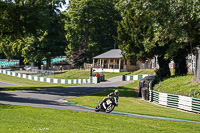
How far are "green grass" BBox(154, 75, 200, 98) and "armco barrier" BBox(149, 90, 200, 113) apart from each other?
3.59ft

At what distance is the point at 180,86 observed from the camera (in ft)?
85.2

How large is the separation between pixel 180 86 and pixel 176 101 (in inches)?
130

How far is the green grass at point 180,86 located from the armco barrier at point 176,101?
1095 mm

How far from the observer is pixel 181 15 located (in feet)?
68.7

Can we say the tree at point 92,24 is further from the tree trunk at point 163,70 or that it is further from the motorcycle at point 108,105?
the motorcycle at point 108,105

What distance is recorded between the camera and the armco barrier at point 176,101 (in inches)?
829

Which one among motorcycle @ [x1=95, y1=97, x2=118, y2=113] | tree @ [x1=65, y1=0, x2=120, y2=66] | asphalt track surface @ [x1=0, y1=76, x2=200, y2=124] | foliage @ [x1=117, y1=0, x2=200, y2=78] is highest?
tree @ [x1=65, y1=0, x2=120, y2=66]

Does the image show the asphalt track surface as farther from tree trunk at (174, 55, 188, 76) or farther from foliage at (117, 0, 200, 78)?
tree trunk at (174, 55, 188, 76)

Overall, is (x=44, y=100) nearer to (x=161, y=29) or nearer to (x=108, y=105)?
(x=108, y=105)

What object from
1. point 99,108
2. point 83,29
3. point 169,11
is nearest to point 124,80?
point 169,11

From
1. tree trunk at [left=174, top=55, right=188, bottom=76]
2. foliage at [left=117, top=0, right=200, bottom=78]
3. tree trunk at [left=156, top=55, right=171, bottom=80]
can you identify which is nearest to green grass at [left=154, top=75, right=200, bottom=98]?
foliage at [left=117, top=0, right=200, bottom=78]

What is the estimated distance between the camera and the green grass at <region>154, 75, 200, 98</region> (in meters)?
23.4

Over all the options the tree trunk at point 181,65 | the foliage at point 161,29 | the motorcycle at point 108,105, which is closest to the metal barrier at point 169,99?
the foliage at point 161,29

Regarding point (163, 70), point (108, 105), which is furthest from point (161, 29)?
point (163, 70)
